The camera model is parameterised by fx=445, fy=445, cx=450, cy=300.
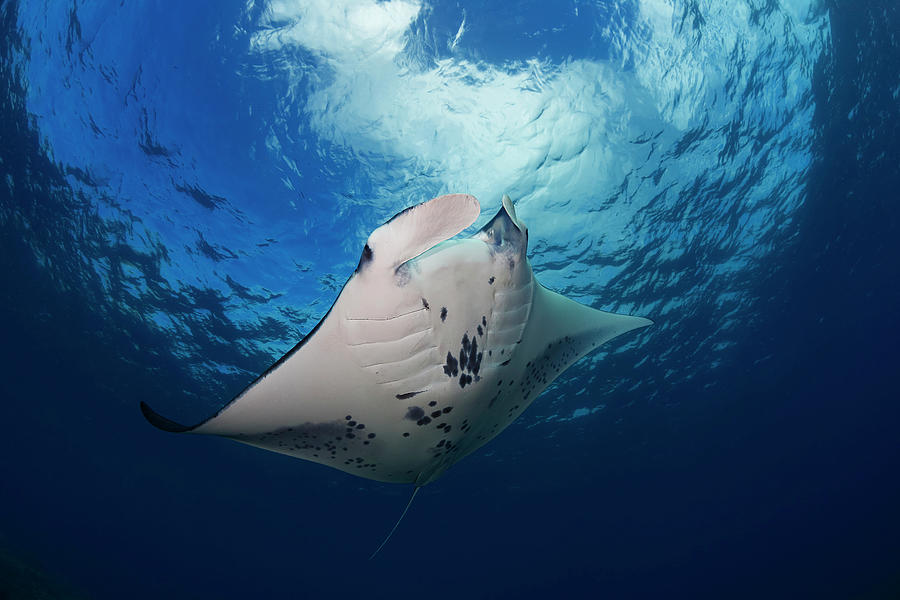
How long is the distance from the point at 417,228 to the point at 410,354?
30.7 inches

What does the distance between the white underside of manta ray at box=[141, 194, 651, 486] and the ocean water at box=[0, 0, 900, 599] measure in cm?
564

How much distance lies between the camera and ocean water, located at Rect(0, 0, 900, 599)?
22.9 ft

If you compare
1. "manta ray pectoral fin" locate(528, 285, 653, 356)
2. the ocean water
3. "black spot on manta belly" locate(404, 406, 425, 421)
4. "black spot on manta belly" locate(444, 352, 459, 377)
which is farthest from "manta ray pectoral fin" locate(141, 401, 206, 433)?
the ocean water

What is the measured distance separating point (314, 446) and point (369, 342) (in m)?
1.09

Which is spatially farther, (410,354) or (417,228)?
(410,354)

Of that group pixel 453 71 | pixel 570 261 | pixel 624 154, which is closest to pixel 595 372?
pixel 570 261

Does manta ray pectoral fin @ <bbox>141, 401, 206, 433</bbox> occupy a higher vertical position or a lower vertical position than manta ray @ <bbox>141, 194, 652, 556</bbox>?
lower

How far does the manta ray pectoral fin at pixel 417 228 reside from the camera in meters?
1.77

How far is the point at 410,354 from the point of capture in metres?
2.35

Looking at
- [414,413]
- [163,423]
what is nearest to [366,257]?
[414,413]

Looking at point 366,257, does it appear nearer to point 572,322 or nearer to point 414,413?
point 414,413

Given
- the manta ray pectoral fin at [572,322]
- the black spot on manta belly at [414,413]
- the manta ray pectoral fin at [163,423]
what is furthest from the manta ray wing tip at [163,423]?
the manta ray pectoral fin at [572,322]

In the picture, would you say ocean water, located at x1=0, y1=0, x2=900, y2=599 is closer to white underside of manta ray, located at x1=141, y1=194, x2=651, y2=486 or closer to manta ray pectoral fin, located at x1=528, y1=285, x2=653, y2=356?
manta ray pectoral fin, located at x1=528, y1=285, x2=653, y2=356

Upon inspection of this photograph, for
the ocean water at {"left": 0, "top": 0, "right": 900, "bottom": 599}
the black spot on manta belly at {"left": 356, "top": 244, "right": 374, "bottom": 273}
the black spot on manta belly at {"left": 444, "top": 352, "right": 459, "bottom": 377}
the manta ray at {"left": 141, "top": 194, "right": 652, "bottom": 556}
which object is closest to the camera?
the black spot on manta belly at {"left": 356, "top": 244, "right": 374, "bottom": 273}
